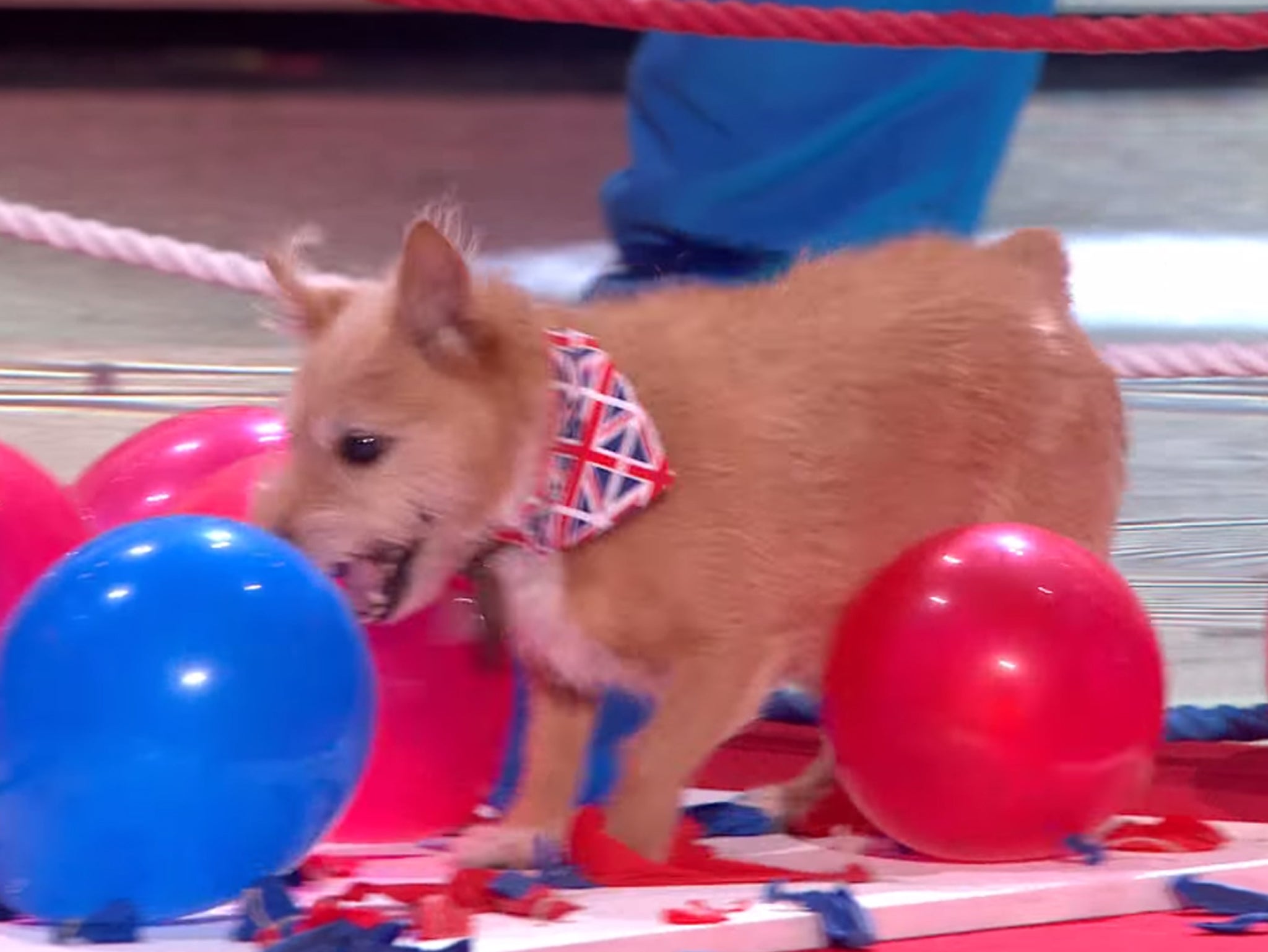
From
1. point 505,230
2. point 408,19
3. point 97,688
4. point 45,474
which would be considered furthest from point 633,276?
point 408,19

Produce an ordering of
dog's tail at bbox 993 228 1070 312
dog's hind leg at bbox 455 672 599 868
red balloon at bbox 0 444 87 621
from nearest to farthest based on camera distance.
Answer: dog's hind leg at bbox 455 672 599 868 < red balloon at bbox 0 444 87 621 < dog's tail at bbox 993 228 1070 312

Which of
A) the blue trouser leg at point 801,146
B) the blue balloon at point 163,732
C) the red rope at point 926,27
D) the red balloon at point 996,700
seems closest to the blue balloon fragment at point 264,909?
the blue balloon at point 163,732

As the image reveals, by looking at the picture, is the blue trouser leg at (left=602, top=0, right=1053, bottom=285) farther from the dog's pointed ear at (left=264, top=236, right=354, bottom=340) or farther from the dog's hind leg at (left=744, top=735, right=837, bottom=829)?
the dog's pointed ear at (left=264, top=236, right=354, bottom=340)

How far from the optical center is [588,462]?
198 cm

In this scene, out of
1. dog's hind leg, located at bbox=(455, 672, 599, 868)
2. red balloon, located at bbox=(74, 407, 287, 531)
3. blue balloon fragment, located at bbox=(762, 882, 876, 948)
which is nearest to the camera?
blue balloon fragment, located at bbox=(762, 882, 876, 948)

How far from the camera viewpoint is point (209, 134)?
26.0 feet

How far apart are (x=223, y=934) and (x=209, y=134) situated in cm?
640

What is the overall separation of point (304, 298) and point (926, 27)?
2.62 feet

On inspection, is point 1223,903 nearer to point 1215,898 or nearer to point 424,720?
point 1215,898

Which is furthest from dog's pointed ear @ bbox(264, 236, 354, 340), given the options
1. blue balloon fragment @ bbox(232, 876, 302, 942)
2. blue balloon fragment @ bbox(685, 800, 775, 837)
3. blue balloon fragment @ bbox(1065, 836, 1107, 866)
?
blue balloon fragment @ bbox(1065, 836, 1107, 866)

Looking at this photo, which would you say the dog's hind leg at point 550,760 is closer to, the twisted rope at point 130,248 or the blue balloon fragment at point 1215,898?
the blue balloon fragment at point 1215,898

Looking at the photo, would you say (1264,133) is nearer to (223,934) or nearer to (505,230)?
(505,230)

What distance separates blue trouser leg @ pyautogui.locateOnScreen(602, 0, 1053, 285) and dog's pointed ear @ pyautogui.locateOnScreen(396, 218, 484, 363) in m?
1.89

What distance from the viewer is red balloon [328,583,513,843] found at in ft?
7.06
